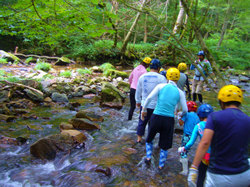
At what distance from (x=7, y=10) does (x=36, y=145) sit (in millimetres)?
3332

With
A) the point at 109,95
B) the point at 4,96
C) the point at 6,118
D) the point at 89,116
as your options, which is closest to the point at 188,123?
the point at 89,116

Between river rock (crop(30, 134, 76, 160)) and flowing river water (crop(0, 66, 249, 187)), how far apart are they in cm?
12

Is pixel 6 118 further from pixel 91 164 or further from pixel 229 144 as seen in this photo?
pixel 229 144

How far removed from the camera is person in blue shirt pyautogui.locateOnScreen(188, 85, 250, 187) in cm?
180

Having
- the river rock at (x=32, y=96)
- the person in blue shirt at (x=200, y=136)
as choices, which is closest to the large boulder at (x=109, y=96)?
the river rock at (x=32, y=96)

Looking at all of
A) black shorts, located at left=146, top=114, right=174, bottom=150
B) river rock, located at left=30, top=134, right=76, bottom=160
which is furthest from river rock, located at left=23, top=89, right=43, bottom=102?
black shorts, located at left=146, top=114, right=174, bottom=150

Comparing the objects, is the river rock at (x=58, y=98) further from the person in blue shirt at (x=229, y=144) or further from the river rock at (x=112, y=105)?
the person in blue shirt at (x=229, y=144)

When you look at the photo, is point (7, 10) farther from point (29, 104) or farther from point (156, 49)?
point (156, 49)

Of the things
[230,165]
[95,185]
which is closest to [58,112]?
[95,185]

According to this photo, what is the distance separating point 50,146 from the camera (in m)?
4.12

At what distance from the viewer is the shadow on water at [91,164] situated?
335 cm

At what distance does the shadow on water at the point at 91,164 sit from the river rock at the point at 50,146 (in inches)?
4.8

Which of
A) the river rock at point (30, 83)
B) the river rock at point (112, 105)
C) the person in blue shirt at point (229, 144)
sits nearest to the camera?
the person in blue shirt at point (229, 144)

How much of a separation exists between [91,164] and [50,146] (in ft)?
3.34
